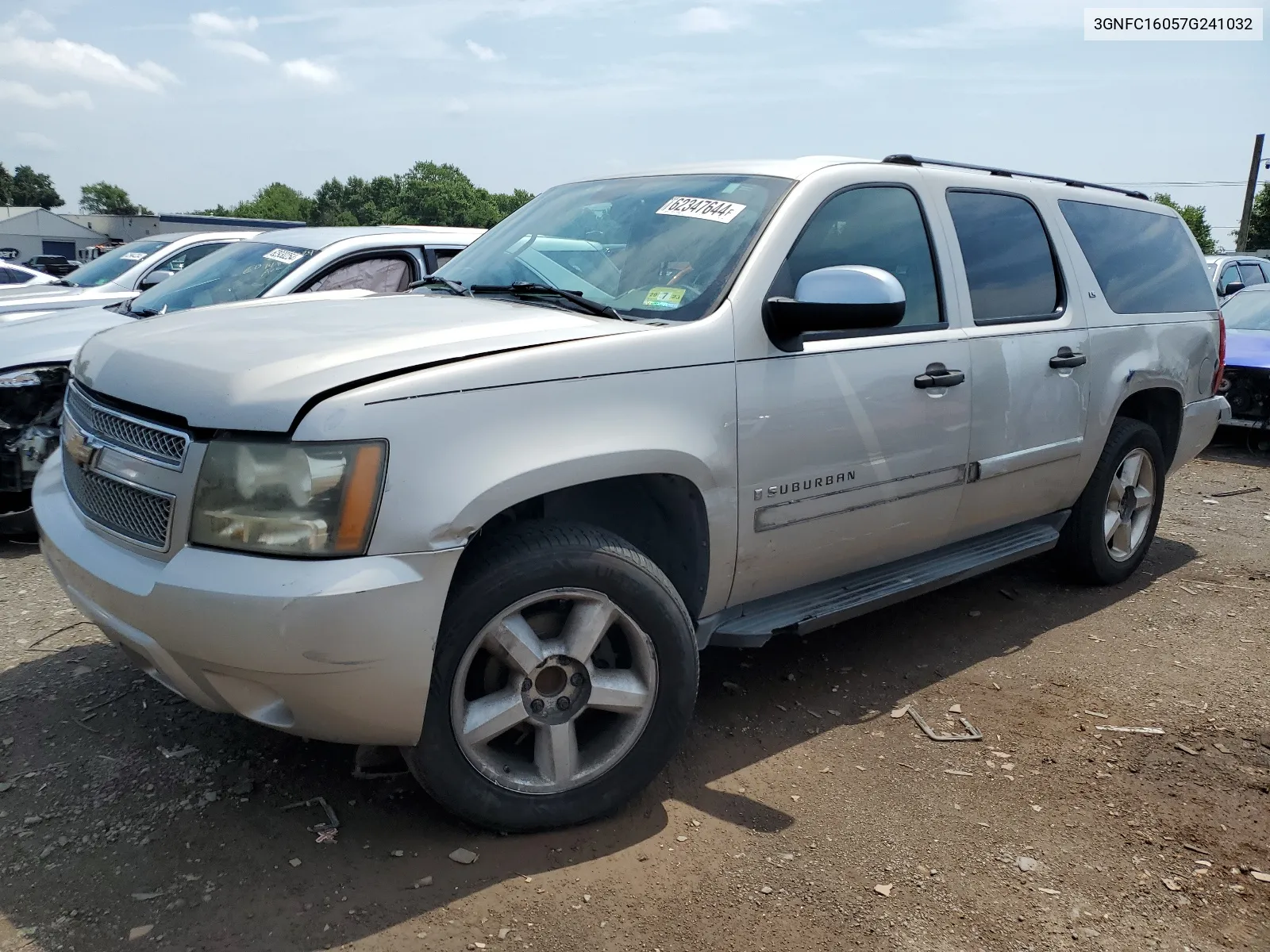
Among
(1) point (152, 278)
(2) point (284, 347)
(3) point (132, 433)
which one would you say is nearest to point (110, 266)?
(1) point (152, 278)

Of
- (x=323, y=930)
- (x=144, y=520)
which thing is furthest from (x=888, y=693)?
(x=144, y=520)

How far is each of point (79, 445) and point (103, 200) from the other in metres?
146

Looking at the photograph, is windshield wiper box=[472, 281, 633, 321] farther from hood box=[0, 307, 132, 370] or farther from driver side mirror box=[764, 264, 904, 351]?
hood box=[0, 307, 132, 370]

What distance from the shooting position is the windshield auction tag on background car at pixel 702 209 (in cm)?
334

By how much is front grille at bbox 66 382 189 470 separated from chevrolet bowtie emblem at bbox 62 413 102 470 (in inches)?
0.9

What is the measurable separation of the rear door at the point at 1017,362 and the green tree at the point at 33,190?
5251 inches

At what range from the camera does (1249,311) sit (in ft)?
32.9

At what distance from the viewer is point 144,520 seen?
98.9 inches

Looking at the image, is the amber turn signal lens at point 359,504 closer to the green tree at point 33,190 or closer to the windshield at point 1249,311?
the windshield at point 1249,311

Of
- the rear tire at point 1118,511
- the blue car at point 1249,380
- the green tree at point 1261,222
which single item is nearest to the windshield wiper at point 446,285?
the rear tire at point 1118,511

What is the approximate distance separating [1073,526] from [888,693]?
61.2 inches

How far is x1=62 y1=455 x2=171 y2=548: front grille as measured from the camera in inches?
97.0

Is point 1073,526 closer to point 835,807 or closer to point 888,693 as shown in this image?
point 888,693

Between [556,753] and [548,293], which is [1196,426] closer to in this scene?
[548,293]
